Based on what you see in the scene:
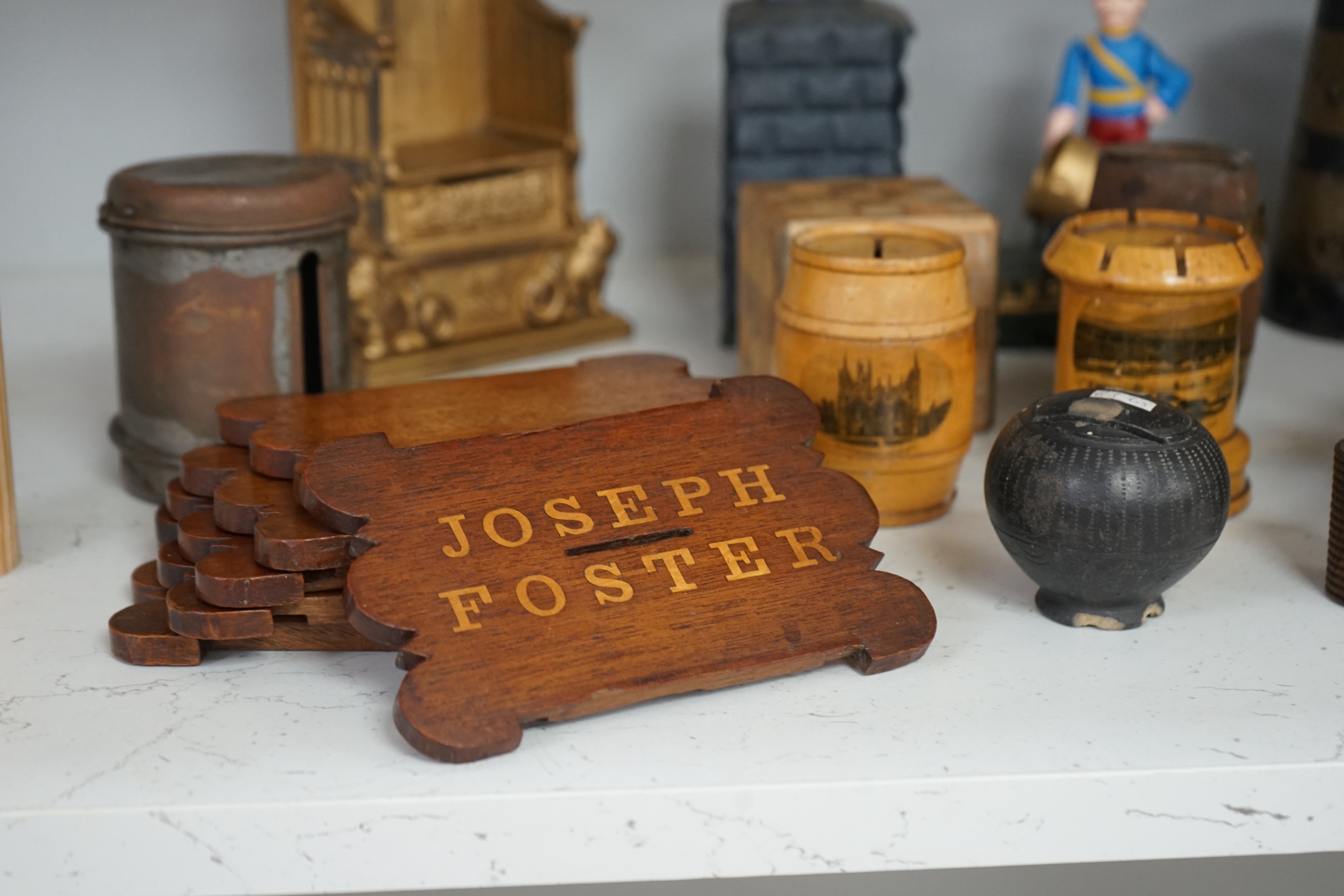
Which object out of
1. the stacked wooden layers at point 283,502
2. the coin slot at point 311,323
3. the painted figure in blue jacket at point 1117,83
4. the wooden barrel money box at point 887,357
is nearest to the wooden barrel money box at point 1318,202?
the painted figure in blue jacket at point 1117,83

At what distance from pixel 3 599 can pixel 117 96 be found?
1500 mm

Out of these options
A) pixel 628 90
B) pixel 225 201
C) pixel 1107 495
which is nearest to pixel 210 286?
pixel 225 201

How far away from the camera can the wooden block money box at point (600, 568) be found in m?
1.13

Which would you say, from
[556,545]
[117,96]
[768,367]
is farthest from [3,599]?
[117,96]

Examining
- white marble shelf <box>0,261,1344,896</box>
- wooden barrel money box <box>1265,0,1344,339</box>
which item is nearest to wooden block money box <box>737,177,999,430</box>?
white marble shelf <box>0,261,1344,896</box>

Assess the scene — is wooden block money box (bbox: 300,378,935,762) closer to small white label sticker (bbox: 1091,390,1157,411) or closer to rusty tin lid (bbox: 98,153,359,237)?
small white label sticker (bbox: 1091,390,1157,411)

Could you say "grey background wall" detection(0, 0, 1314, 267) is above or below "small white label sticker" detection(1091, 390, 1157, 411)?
above

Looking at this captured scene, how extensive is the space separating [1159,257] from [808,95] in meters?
0.80

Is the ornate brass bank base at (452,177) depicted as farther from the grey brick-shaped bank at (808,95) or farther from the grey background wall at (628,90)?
the grey background wall at (628,90)

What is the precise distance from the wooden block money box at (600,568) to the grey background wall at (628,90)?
4.91ft

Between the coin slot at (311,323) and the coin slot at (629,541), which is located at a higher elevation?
the coin slot at (311,323)

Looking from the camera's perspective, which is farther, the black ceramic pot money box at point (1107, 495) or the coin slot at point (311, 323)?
the coin slot at point (311, 323)

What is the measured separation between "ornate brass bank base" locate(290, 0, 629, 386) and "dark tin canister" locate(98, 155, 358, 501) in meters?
0.41

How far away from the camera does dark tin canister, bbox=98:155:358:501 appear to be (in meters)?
1.51
